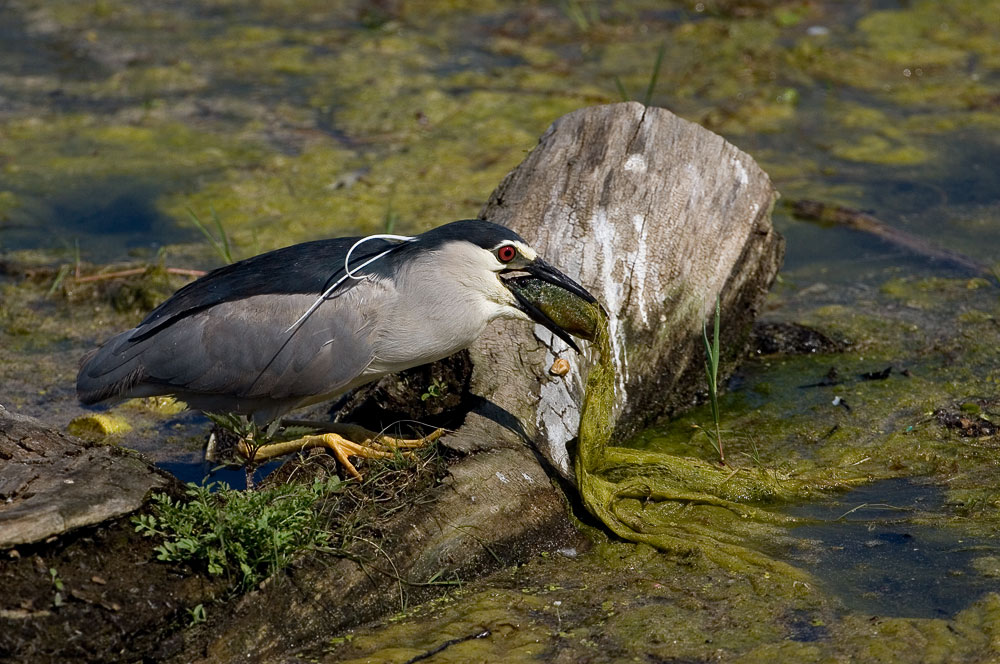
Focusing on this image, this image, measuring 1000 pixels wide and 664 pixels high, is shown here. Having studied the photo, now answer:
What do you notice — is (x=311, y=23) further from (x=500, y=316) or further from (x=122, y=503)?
(x=122, y=503)

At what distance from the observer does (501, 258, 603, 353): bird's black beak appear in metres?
3.99

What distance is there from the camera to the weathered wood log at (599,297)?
3.54 m

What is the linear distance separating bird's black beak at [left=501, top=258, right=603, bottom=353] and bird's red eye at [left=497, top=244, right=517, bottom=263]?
0.23 feet

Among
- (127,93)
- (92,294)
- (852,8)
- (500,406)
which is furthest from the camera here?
(852,8)

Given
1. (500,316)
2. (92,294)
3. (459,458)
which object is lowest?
(92,294)

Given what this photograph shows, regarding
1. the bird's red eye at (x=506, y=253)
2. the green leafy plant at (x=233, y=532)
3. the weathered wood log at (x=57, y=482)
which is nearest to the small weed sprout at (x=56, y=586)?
the weathered wood log at (x=57, y=482)

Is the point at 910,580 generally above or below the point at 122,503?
below

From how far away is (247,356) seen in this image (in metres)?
4.07

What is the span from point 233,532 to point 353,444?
0.84 metres

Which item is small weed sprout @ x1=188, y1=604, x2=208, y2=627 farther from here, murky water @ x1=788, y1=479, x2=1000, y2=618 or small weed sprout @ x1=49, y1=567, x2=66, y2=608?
murky water @ x1=788, y1=479, x2=1000, y2=618

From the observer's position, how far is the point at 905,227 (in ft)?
22.7

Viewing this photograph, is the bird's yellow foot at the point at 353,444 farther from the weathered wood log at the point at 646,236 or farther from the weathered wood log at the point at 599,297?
the weathered wood log at the point at 646,236

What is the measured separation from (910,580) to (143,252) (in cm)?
492

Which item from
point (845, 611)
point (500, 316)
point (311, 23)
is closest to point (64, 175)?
point (311, 23)
